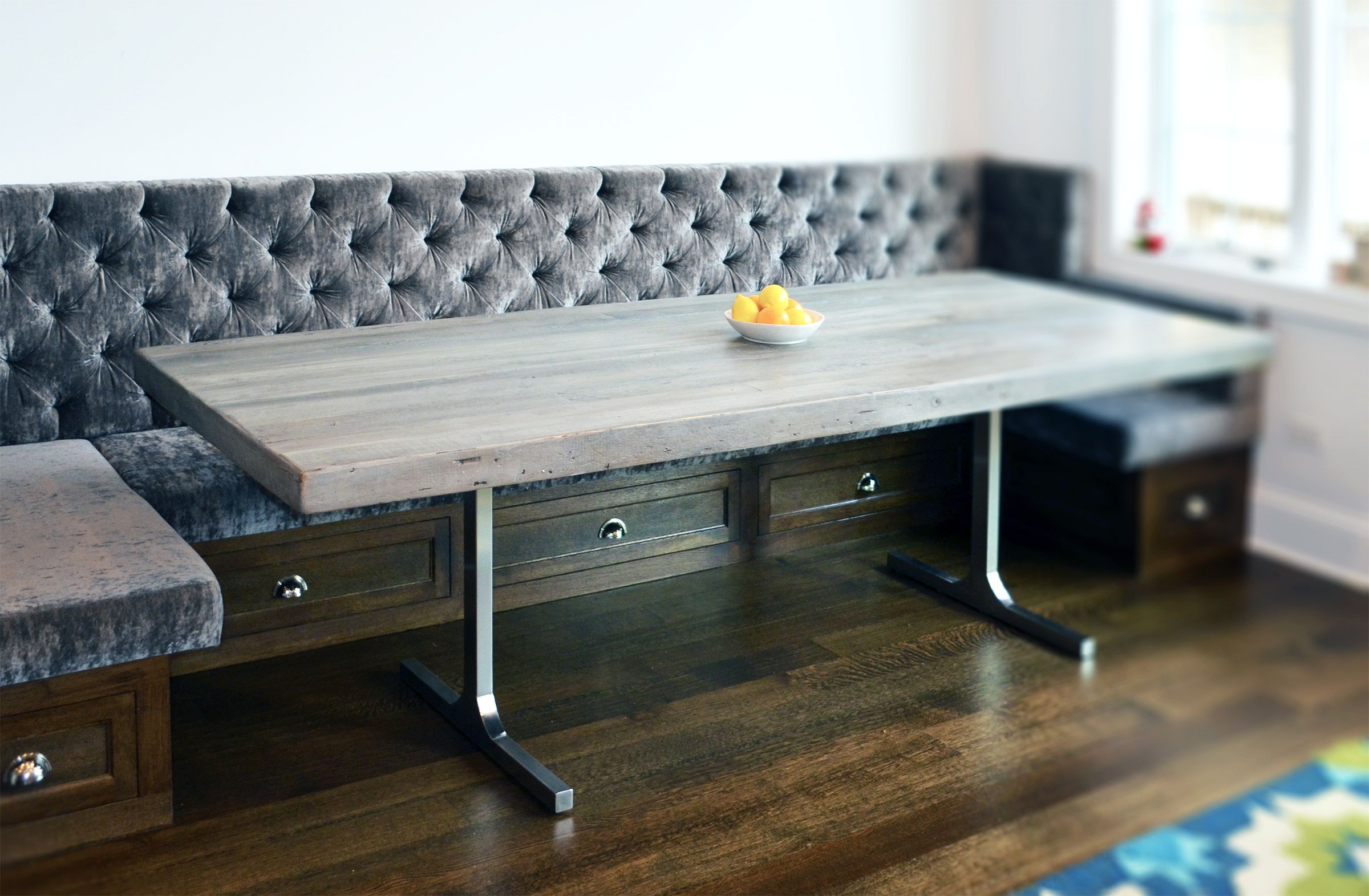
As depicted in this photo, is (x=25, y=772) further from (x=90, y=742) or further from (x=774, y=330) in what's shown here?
(x=774, y=330)

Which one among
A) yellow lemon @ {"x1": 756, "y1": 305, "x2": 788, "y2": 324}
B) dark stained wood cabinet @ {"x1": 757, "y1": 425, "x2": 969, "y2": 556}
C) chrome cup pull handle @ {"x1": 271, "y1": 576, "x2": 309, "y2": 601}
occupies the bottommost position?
chrome cup pull handle @ {"x1": 271, "y1": 576, "x2": 309, "y2": 601}

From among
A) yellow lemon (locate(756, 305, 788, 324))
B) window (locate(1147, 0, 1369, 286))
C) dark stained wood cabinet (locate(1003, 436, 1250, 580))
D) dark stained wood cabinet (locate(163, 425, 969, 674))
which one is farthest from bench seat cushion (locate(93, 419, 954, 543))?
window (locate(1147, 0, 1369, 286))

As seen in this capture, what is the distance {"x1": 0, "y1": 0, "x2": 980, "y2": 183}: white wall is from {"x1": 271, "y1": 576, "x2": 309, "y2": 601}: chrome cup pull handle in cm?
79

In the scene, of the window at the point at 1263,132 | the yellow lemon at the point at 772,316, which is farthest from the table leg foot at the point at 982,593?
the window at the point at 1263,132

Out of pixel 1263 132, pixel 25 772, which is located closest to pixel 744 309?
pixel 25 772

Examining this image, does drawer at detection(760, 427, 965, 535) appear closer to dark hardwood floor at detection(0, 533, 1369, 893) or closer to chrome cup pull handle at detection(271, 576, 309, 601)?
dark hardwood floor at detection(0, 533, 1369, 893)

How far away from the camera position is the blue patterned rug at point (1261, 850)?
43.8 inches

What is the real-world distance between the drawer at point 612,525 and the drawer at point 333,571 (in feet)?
0.39

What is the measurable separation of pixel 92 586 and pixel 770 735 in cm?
76

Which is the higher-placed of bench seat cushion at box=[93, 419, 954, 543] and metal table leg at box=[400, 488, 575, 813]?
bench seat cushion at box=[93, 419, 954, 543]

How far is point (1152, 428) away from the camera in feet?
5.11

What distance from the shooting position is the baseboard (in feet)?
5.26

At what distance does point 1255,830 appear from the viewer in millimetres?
1160

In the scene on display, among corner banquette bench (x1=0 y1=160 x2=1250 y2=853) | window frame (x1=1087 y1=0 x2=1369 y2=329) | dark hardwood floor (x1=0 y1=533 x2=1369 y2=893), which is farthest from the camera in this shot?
window frame (x1=1087 y1=0 x2=1369 y2=329)
